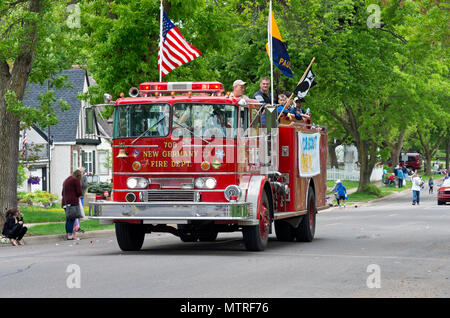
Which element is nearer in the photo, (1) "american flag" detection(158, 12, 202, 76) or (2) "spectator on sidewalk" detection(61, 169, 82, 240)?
(2) "spectator on sidewalk" detection(61, 169, 82, 240)

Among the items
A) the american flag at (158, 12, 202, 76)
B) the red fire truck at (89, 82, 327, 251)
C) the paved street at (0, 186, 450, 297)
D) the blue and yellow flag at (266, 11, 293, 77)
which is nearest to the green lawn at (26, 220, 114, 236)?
the paved street at (0, 186, 450, 297)

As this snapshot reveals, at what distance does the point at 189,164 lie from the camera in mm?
14922

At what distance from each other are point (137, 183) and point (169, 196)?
0.68 meters

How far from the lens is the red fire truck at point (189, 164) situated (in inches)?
577

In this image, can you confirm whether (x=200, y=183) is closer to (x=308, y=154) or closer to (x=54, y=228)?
(x=308, y=154)

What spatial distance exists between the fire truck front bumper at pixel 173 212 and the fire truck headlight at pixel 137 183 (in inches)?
18.8

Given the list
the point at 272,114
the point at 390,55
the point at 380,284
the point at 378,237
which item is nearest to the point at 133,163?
the point at 272,114

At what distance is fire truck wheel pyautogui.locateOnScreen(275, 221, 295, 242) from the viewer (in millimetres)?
19047

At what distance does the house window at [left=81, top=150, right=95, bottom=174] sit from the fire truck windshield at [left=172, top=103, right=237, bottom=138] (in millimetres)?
38051

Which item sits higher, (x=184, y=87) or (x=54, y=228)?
(x=184, y=87)

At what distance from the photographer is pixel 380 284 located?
10.9 metres

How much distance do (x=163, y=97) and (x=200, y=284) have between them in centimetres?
545

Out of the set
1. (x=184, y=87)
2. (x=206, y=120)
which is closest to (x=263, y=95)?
(x=184, y=87)

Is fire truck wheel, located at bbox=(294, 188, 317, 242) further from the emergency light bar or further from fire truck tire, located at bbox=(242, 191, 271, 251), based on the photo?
the emergency light bar
